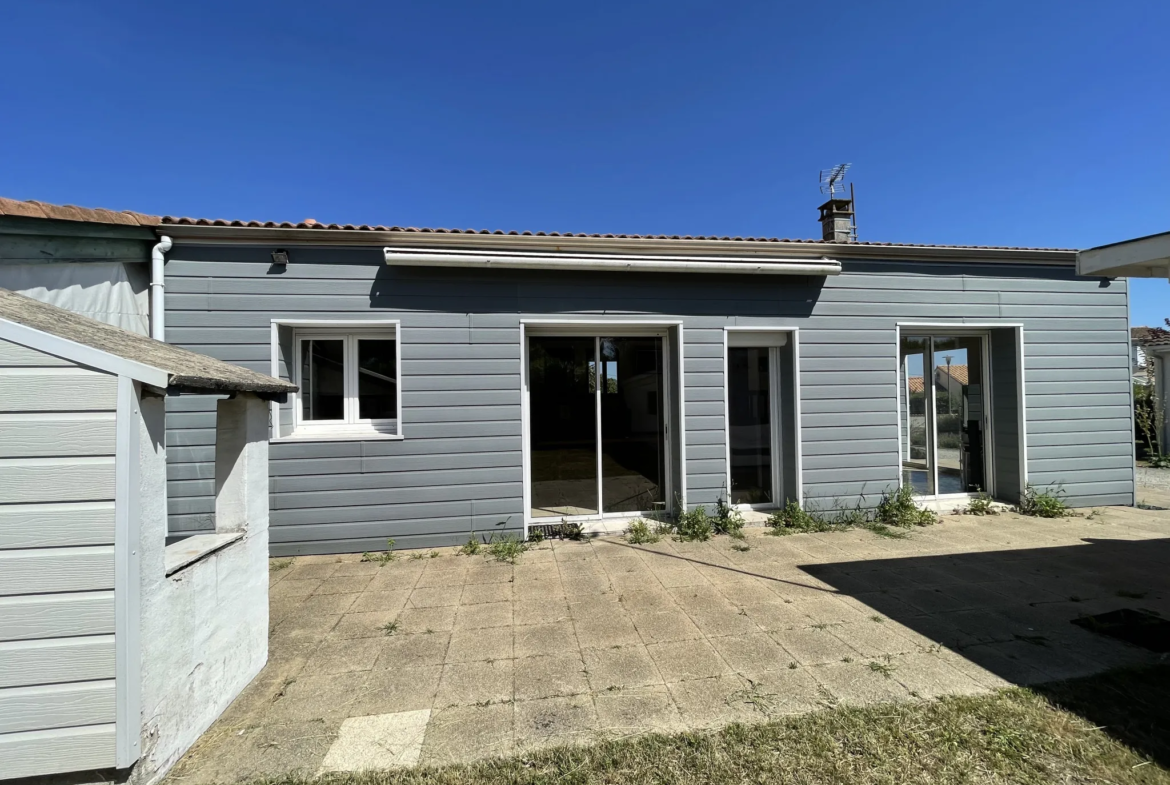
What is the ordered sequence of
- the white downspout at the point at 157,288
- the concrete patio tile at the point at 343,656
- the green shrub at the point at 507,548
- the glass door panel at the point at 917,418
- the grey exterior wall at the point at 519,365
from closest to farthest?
the concrete patio tile at the point at 343,656 < the white downspout at the point at 157,288 < the green shrub at the point at 507,548 < the grey exterior wall at the point at 519,365 < the glass door panel at the point at 917,418

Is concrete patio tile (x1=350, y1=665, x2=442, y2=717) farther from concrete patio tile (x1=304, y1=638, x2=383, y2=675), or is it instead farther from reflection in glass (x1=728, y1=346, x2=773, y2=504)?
reflection in glass (x1=728, y1=346, x2=773, y2=504)

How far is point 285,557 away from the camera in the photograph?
16.0 feet

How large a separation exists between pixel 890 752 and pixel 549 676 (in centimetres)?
173

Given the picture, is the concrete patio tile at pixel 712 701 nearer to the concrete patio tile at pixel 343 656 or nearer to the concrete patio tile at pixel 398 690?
the concrete patio tile at pixel 398 690

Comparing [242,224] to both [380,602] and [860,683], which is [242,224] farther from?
[860,683]

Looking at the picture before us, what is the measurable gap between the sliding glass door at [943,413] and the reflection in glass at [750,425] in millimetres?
1985

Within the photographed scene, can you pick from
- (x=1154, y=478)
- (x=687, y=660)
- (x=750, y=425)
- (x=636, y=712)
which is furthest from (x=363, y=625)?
(x=1154, y=478)

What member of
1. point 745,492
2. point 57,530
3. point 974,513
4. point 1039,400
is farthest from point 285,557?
point 1039,400

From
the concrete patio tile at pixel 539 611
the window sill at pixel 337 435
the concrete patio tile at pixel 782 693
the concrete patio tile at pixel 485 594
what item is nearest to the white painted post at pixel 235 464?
the concrete patio tile at pixel 485 594

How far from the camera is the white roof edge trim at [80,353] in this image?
1.71 m

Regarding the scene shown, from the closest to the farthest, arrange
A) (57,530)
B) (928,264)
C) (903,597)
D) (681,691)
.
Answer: (57,530) < (681,691) < (903,597) < (928,264)

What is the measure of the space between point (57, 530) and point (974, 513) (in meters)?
8.62

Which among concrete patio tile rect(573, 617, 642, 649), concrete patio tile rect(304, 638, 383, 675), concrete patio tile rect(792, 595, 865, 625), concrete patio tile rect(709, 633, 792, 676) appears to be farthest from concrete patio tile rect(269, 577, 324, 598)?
concrete patio tile rect(792, 595, 865, 625)

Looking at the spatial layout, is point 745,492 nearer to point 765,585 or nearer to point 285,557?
point 765,585
